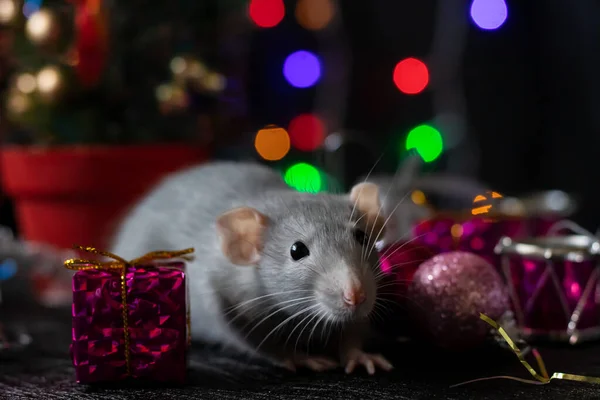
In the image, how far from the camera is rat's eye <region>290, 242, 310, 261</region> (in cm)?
98

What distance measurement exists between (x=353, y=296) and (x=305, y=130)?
1.72 metres

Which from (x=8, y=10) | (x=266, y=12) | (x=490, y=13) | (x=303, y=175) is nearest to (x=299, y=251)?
(x=303, y=175)

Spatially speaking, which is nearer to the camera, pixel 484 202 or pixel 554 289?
pixel 554 289

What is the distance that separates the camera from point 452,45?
2.39 m

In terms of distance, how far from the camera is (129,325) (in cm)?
93

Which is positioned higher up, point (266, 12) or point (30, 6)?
point (266, 12)

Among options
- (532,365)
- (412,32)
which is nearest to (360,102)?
(412,32)

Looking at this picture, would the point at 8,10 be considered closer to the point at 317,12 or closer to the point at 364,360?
the point at 317,12

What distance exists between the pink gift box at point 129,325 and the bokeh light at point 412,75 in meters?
1.63

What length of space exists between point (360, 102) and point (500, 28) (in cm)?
54

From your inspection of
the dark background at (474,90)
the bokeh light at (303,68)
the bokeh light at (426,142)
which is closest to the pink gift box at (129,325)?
the bokeh light at (426,142)

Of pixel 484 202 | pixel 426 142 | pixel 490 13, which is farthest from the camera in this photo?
pixel 490 13

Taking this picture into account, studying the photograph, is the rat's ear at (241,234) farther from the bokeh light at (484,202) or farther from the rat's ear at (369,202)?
the bokeh light at (484,202)

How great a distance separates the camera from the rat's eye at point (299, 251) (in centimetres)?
98
